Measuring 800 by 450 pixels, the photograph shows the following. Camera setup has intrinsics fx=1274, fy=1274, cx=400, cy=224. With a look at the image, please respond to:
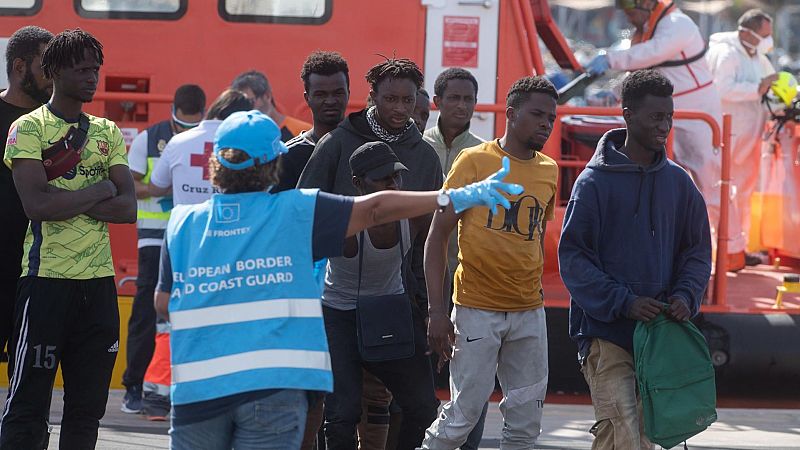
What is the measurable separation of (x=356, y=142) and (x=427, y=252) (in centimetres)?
53

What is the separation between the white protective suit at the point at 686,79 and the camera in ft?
28.7

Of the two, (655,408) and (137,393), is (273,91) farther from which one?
(655,408)

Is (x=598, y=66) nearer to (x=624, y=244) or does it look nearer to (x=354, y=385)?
(x=624, y=244)

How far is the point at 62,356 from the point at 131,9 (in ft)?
12.4

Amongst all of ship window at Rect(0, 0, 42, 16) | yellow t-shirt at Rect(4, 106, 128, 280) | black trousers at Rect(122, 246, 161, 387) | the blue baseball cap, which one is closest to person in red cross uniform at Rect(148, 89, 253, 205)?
black trousers at Rect(122, 246, 161, 387)

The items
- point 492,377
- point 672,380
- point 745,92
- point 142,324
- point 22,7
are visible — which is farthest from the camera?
point 745,92

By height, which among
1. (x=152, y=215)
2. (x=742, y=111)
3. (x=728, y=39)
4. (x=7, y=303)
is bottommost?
(x=7, y=303)

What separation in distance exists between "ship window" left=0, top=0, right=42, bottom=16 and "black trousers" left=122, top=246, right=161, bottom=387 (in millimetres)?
1850

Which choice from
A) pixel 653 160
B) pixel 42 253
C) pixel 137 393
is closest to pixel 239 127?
pixel 42 253

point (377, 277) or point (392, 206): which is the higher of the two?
point (392, 206)

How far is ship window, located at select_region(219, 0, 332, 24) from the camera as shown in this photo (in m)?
8.02

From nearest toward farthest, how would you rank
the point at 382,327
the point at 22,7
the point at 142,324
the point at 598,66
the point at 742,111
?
the point at 382,327 < the point at 142,324 < the point at 22,7 < the point at 598,66 < the point at 742,111

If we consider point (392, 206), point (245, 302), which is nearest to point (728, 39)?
point (392, 206)

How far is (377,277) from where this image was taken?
4.97 meters
